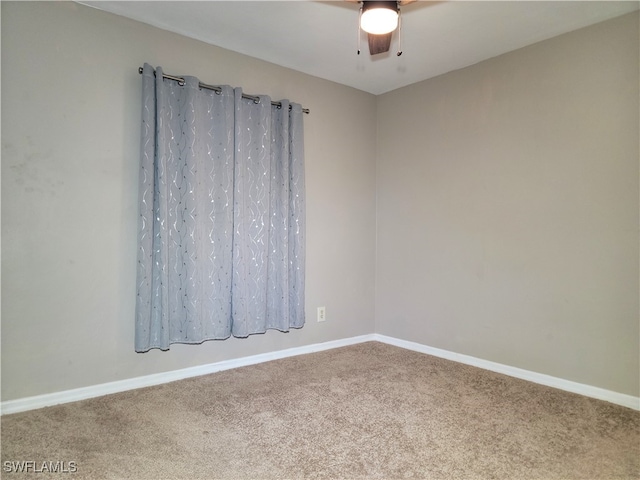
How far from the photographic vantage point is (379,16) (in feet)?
5.49

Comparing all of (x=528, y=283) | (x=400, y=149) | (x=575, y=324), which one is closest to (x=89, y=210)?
(x=400, y=149)

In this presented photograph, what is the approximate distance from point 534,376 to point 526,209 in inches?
42.8

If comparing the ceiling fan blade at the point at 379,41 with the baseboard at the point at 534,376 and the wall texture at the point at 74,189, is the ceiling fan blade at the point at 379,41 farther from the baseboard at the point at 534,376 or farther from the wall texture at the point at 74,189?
the baseboard at the point at 534,376

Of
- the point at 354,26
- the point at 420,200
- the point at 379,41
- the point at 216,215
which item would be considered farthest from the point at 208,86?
the point at 420,200

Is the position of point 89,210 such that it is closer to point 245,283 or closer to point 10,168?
point 10,168

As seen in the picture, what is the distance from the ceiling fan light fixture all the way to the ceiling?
0.60 metres

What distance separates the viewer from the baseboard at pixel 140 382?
209 cm

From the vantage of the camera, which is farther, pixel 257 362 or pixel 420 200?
pixel 420 200

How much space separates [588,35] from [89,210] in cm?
308

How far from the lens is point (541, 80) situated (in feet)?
8.59

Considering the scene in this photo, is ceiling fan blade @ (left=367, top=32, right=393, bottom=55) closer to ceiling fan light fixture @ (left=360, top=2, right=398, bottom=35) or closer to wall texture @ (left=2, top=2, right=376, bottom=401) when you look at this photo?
ceiling fan light fixture @ (left=360, top=2, right=398, bottom=35)

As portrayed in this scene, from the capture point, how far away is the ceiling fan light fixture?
1.65 m

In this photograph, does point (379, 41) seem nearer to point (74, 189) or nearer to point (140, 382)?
point (74, 189)

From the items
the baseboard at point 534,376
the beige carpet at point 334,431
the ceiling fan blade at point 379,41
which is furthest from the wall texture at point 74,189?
the baseboard at point 534,376
